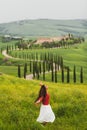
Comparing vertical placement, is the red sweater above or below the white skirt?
above

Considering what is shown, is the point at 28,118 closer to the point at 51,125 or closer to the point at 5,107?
the point at 51,125

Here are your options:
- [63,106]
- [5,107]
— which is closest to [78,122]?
[63,106]

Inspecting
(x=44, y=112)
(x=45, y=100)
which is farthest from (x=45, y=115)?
(x=45, y=100)

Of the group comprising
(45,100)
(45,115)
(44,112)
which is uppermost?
(45,100)

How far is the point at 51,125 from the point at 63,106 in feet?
9.11

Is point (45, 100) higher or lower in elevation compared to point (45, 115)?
higher

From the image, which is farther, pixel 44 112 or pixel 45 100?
pixel 45 100

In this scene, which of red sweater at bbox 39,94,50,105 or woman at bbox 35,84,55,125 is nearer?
woman at bbox 35,84,55,125

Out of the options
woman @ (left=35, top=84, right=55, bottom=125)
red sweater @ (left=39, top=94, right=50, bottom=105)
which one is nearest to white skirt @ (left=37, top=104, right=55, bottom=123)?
woman @ (left=35, top=84, right=55, bottom=125)

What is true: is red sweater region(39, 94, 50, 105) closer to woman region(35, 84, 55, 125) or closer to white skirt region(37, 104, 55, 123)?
woman region(35, 84, 55, 125)

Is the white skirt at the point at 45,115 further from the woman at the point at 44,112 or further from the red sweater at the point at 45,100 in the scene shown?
the red sweater at the point at 45,100

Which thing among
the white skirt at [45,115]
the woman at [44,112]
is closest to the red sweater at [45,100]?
the woman at [44,112]

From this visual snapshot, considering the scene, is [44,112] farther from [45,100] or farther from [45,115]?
[45,100]

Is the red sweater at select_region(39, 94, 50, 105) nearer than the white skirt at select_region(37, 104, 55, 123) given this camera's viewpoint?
No
